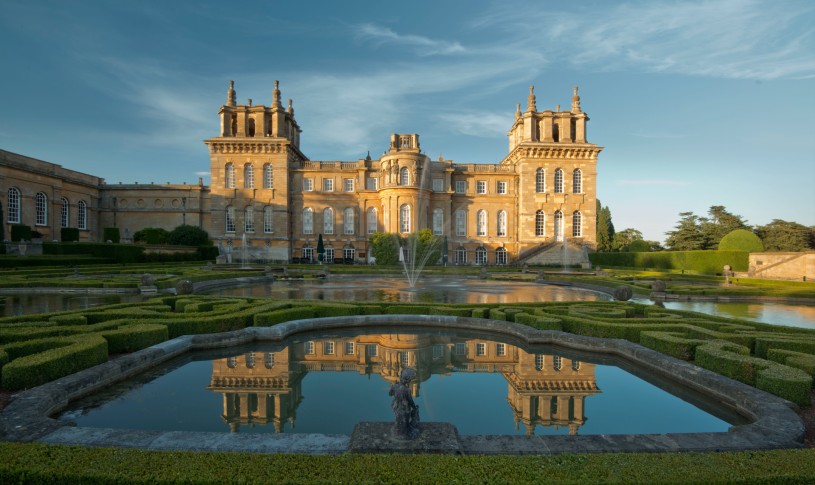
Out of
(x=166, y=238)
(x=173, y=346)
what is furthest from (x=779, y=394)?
(x=166, y=238)

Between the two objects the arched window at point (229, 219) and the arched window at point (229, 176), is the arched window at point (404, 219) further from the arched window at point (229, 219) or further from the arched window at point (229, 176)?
the arched window at point (229, 176)

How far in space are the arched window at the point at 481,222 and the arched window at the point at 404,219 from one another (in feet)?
28.8

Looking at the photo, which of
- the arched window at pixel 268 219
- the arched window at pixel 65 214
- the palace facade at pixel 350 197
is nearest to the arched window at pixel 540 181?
the palace facade at pixel 350 197

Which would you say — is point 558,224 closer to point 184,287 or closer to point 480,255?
point 480,255

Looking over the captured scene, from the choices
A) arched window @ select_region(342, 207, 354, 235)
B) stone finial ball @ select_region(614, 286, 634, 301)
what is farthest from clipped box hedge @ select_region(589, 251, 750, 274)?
arched window @ select_region(342, 207, 354, 235)

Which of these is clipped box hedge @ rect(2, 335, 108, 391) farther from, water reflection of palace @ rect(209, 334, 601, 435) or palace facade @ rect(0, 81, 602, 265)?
palace facade @ rect(0, 81, 602, 265)

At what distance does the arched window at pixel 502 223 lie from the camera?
1816 inches

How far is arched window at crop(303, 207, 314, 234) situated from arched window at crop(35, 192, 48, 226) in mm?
24303

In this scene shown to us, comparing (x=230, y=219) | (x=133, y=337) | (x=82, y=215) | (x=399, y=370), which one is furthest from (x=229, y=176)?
(x=399, y=370)

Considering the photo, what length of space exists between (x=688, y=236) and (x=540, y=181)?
2109 centimetres

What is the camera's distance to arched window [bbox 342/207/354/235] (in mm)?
45625

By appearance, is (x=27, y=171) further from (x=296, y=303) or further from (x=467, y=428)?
(x=467, y=428)

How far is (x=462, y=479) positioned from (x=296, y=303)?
Answer: 9664 mm

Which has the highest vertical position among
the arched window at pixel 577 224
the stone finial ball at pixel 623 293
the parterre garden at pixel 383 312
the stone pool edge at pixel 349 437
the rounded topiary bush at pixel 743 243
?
the arched window at pixel 577 224
